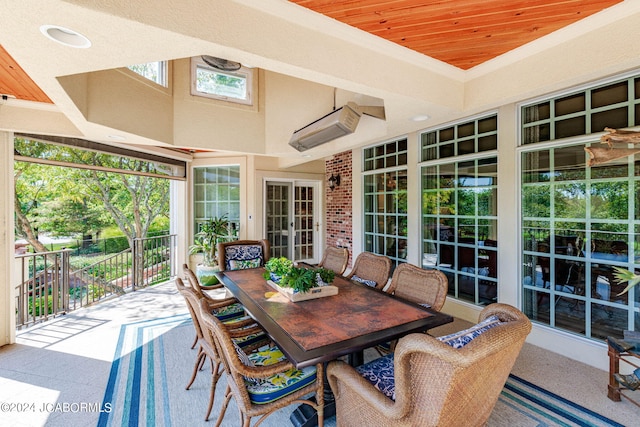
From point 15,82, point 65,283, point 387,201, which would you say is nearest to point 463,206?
point 387,201

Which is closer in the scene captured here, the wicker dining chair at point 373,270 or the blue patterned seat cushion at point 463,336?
the blue patterned seat cushion at point 463,336

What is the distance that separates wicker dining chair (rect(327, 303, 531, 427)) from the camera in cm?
112

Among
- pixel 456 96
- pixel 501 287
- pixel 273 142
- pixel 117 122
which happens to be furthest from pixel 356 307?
pixel 273 142

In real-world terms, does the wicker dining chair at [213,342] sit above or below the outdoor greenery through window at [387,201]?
below

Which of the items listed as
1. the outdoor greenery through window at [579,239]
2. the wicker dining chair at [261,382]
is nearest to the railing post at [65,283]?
the wicker dining chair at [261,382]

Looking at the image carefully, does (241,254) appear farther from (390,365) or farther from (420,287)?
(390,365)

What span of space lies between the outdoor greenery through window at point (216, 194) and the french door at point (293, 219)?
0.67m

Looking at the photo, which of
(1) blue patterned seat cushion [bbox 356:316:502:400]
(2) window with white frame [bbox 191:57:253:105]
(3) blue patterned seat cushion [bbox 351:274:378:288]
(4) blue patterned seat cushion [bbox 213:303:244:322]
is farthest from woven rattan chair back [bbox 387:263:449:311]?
(2) window with white frame [bbox 191:57:253:105]

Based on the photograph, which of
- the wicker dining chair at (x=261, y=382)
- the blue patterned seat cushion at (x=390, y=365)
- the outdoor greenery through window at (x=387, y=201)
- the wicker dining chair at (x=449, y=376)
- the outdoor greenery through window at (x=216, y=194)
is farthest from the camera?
the outdoor greenery through window at (x=216, y=194)

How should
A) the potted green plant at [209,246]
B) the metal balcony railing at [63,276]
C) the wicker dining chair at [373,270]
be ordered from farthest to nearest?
the potted green plant at [209,246], the metal balcony railing at [63,276], the wicker dining chair at [373,270]

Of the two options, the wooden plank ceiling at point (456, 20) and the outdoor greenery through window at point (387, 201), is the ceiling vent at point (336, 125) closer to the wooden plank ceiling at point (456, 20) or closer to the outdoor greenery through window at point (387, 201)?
the outdoor greenery through window at point (387, 201)

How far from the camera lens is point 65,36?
1.49 m

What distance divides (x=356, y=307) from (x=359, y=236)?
123 inches

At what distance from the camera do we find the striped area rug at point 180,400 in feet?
6.41
